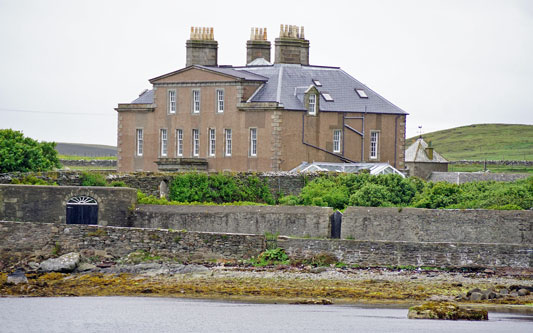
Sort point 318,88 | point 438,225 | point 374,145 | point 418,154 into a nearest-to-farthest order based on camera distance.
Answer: point 438,225 → point 318,88 → point 374,145 → point 418,154

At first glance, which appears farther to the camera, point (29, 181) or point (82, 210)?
point (29, 181)

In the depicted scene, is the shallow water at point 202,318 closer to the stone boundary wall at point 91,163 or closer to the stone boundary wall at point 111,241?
the stone boundary wall at point 111,241

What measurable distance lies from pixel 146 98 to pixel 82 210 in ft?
78.6

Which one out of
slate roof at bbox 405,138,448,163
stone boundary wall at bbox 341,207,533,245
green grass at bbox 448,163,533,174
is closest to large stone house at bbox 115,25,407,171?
slate roof at bbox 405,138,448,163

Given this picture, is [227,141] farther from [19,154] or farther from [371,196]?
[371,196]

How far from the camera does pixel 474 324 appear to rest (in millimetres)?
31875

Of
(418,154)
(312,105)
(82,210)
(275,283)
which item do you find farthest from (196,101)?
(275,283)

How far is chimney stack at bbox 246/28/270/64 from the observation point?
224 ft

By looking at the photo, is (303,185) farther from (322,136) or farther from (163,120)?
(163,120)

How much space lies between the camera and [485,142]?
434 ft

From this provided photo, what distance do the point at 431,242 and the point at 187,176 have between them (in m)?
Result: 13.8

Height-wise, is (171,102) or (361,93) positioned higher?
(361,93)

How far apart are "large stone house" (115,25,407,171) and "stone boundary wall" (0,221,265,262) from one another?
61.3 feet

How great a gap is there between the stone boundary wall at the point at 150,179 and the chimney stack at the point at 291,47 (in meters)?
12.9
